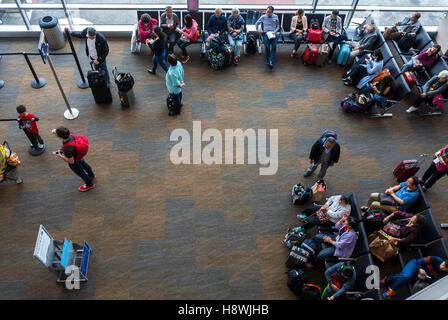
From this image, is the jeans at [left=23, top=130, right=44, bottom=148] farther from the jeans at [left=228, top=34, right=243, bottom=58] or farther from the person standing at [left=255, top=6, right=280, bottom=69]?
the person standing at [left=255, top=6, right=280, bottom=69]

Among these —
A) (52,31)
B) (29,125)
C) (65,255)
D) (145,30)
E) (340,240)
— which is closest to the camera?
(65,255)

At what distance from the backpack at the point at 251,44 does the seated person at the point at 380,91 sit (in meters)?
3.07

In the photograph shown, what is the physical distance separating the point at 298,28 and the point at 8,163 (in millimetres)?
7665

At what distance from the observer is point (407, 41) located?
9586mm

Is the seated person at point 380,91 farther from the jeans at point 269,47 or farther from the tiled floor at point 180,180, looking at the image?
the jeans at point 269,47

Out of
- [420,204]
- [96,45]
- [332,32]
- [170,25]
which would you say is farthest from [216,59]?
[420,204]

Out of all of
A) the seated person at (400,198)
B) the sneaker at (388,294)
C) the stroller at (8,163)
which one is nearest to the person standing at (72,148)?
the stroller at (8,163)

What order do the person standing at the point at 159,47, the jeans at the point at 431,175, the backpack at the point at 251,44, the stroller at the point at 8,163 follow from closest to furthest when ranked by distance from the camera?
the stroller at the point at 8,163 < the jeans at the point at 431,175 < the person standing at the point at 159,47 < the backpack at the point at 251,44

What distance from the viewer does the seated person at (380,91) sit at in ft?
26.6

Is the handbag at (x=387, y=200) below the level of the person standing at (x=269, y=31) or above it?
below

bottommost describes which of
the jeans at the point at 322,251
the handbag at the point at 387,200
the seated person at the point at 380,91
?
the jeans at the point at 322,251

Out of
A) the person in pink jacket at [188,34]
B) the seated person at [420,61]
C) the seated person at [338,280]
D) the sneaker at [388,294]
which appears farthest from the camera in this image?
the person in pink jacket at [188,34]

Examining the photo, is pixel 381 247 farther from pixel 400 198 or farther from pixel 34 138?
pixel 34 138

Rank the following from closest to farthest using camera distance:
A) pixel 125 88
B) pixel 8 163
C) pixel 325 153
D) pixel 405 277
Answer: pixel 405 277 < pixel 325 153 < pixel 8 163 < pixel 125 88
